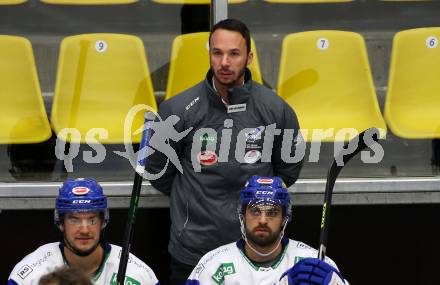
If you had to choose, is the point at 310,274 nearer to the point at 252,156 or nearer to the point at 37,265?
the point at 252,156

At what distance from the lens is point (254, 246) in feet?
18.1

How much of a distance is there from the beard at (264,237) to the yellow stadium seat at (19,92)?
4.97ft

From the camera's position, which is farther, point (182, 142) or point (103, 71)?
point (103, 71)

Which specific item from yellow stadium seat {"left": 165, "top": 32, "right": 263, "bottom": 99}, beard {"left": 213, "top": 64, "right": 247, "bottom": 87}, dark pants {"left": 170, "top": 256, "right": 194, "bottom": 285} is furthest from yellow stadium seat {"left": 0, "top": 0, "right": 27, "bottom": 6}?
dark pants {"left": 170, "top": 256, "right": 194, "bottom": 285}

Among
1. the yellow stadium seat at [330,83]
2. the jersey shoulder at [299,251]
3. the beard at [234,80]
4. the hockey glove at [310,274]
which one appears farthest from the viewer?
the yellow stadium seat at [330,83]

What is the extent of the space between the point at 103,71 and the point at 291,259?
5.40ft

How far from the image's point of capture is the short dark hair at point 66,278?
3.83 metres

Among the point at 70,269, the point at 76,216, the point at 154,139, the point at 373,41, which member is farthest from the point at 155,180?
the point at 70,269

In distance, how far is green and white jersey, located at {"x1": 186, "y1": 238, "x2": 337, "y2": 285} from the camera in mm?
5484

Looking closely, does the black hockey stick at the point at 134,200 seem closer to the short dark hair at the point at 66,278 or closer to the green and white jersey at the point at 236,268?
the green and white jersey at the point at 236,268

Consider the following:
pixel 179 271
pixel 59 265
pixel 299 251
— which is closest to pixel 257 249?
pixel 299 251

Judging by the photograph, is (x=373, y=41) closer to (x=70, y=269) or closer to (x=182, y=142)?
(x=182, y=142)

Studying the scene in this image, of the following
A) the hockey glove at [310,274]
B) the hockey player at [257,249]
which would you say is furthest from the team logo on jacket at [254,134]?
the hockey glove at [310,274]

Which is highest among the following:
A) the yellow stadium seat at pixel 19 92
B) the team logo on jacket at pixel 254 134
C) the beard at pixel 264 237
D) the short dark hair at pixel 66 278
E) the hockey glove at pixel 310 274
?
the yellow stadium seat at pixel 19 92
